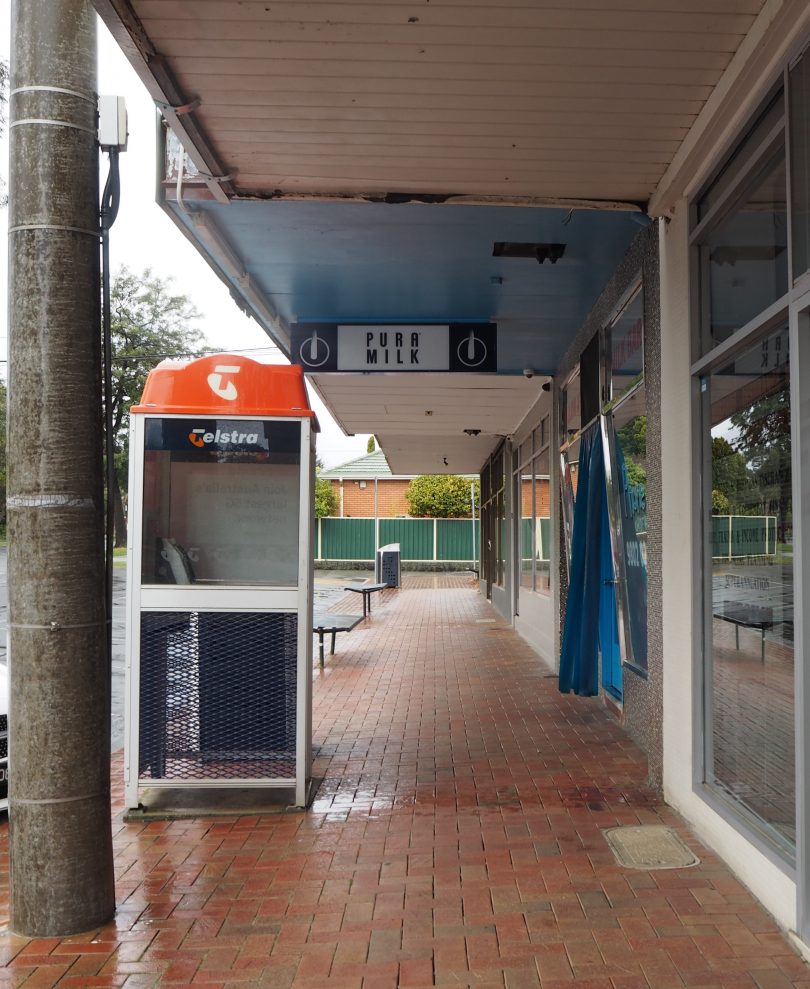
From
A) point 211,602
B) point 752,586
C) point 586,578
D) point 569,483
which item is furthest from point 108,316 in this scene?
point 569,483

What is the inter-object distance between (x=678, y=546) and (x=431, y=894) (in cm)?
218

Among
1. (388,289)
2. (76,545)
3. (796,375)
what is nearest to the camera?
(796,375)

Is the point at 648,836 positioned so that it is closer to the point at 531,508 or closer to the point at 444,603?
the point at 531,508

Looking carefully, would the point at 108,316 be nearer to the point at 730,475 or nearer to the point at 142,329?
the point at 730,475

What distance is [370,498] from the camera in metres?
39.5

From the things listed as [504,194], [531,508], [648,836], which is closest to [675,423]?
[504,194]

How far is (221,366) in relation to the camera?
5.22 m

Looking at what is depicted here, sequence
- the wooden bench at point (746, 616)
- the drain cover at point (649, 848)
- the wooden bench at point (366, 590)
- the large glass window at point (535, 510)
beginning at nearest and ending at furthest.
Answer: the wooden bench at point (746, 616), the drain cover at point (649, 848), the large glass window at point (535, 510), the wooden bench at point (366, 590)

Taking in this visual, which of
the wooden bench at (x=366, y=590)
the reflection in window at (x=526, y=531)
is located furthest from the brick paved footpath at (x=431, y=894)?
the wooden bench at (x=366, y=590)

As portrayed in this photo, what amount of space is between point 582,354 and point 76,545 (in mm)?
5490

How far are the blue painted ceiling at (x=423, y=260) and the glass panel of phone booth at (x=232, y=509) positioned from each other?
1.46 meters

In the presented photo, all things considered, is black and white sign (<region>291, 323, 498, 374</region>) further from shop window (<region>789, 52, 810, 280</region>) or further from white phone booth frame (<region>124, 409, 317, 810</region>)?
shop window (<region>789, 52, 810, 280</region>)

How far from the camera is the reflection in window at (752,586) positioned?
3582 millimetres

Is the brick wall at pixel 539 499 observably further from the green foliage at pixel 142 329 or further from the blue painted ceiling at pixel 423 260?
the green foliage at pixel 142 329
